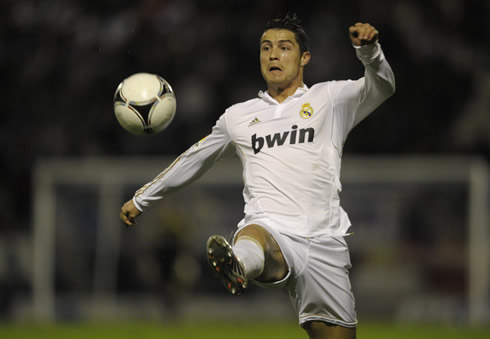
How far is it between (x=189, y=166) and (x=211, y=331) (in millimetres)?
6654

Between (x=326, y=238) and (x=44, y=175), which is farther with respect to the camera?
(x=44, y=175)

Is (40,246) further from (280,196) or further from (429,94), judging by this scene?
(280,196)

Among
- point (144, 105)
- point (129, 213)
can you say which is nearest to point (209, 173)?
point (129, 213)

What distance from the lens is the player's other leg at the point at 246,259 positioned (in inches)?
169

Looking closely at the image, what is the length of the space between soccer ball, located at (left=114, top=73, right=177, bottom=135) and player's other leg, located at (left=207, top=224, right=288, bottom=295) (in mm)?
1048

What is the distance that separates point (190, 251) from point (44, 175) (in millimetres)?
3553

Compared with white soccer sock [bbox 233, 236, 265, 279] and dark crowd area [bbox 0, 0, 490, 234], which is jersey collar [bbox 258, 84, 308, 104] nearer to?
white soccer sock [bbox 233, 236, 265, 279]

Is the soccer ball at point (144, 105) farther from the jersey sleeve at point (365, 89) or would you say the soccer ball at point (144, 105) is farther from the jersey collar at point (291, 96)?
the jersey sleeve at point (365, 89)

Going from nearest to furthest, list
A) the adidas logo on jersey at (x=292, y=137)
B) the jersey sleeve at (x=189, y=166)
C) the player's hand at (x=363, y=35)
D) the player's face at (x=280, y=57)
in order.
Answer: the player's hand at (x=363, y=35) → the adidas logo on jersey at (x=292, y=137) → the player's face at (x=280, y=57) → the jersey sleeve at (x=189, y=166)

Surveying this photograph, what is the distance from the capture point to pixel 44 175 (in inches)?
653

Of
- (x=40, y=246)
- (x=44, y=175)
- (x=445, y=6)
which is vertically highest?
(x=445, y=6)

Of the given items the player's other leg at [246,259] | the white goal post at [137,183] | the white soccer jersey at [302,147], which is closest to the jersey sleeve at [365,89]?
the white soccer jersey at [302,147]

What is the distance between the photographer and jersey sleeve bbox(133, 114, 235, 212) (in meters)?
5.57

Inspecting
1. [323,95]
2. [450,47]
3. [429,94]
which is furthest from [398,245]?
[323,95]
